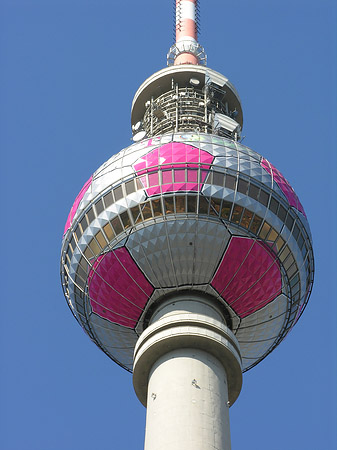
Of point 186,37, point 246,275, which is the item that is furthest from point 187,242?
point 186,37

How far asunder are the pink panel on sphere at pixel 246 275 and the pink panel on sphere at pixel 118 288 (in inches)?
136

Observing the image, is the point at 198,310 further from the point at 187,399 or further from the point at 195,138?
the point at 195,138

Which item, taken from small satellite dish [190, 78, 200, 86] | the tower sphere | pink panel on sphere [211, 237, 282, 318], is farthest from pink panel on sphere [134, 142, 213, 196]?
small satellite dish [190, 78, 200, 86]

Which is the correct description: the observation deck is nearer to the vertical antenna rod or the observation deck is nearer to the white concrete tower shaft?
the vertical antenna rod

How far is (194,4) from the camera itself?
57469mm

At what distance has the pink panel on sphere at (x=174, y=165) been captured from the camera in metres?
37.5

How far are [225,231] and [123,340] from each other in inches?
308

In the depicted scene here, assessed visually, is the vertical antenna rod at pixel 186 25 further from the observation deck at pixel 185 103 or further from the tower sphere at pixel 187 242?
the tower sphere at pixel 187 242

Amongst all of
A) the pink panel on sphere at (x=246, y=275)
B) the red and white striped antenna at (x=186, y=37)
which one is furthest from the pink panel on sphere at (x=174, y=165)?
the red and white striped antenna at (x=186, y=37)

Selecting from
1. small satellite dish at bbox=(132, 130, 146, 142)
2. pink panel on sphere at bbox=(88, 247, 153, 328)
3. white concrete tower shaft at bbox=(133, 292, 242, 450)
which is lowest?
white concrete tower shaft at bbox=(133, 292, 242, 450)

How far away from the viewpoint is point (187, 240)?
121 ft

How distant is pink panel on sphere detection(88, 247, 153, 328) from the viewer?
37281mm

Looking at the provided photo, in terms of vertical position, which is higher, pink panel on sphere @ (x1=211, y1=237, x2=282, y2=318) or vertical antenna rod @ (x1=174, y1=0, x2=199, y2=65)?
vertical antenna rod @ (x1=174, y1=0, x2=199, y2=65)

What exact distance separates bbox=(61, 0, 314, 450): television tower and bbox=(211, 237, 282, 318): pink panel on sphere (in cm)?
5
